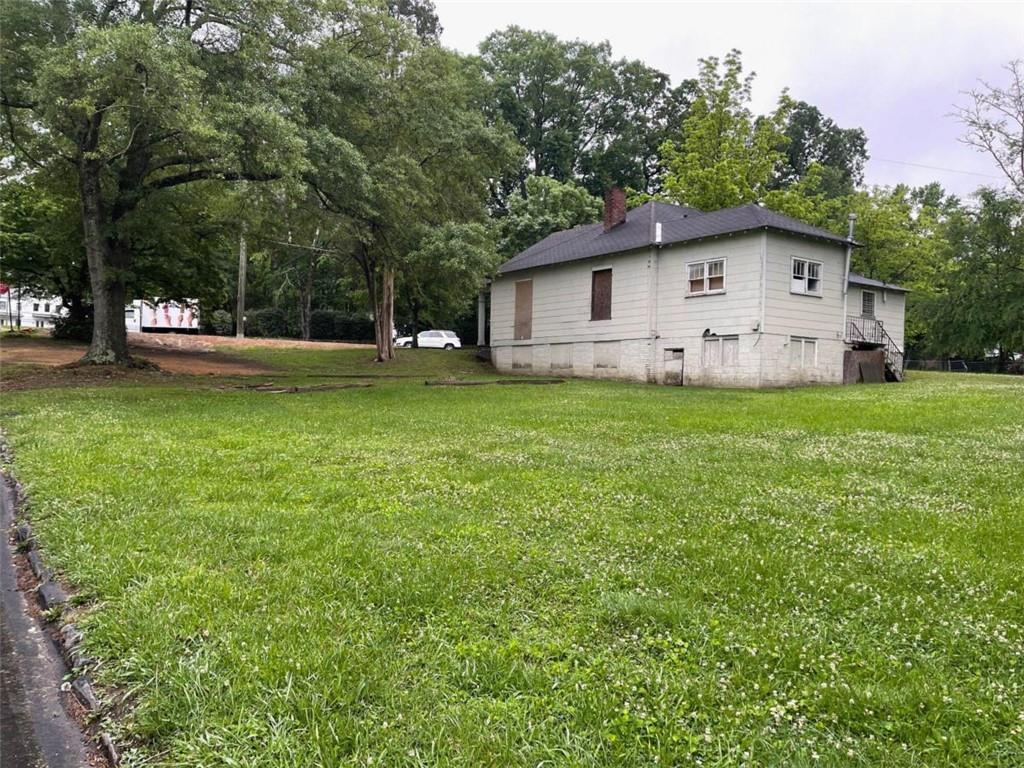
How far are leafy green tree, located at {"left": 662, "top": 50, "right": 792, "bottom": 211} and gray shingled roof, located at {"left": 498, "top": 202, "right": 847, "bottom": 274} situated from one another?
7926 mm

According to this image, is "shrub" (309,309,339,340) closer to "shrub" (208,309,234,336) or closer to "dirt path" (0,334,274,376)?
"shrub" (208,309,234,336)

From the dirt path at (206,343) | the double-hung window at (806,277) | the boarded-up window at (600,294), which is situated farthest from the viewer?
the dirt path at (206,343)

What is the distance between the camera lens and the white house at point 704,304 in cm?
1989

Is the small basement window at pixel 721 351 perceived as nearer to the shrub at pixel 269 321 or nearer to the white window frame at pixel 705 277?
the white window frame at pixel 705 277

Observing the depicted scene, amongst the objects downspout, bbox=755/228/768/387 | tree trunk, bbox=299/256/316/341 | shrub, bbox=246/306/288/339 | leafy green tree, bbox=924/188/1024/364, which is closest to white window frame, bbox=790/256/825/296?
downspout, bbox=755/228/768/387

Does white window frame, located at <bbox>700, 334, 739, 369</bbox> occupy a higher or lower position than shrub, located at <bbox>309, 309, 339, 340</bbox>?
lower

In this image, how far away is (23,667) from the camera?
114 inches

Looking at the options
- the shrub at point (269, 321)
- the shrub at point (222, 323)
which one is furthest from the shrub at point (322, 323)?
the shrub at point (222, 323)

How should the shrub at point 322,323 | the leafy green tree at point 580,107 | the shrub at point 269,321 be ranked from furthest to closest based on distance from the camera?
1. the leafy green tree at point 580,107
2. the shrub at point 269,321
3. the shrub at point 322,323

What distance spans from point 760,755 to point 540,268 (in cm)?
2520

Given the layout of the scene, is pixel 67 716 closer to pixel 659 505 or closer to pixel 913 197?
pixel 659 505

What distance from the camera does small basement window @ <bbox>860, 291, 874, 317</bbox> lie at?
86.7 ft

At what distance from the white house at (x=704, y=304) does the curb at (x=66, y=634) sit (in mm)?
18769

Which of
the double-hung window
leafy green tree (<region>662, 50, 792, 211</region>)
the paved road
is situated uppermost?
leafy green tree (<region>662, 50, 792, 211</region>)
